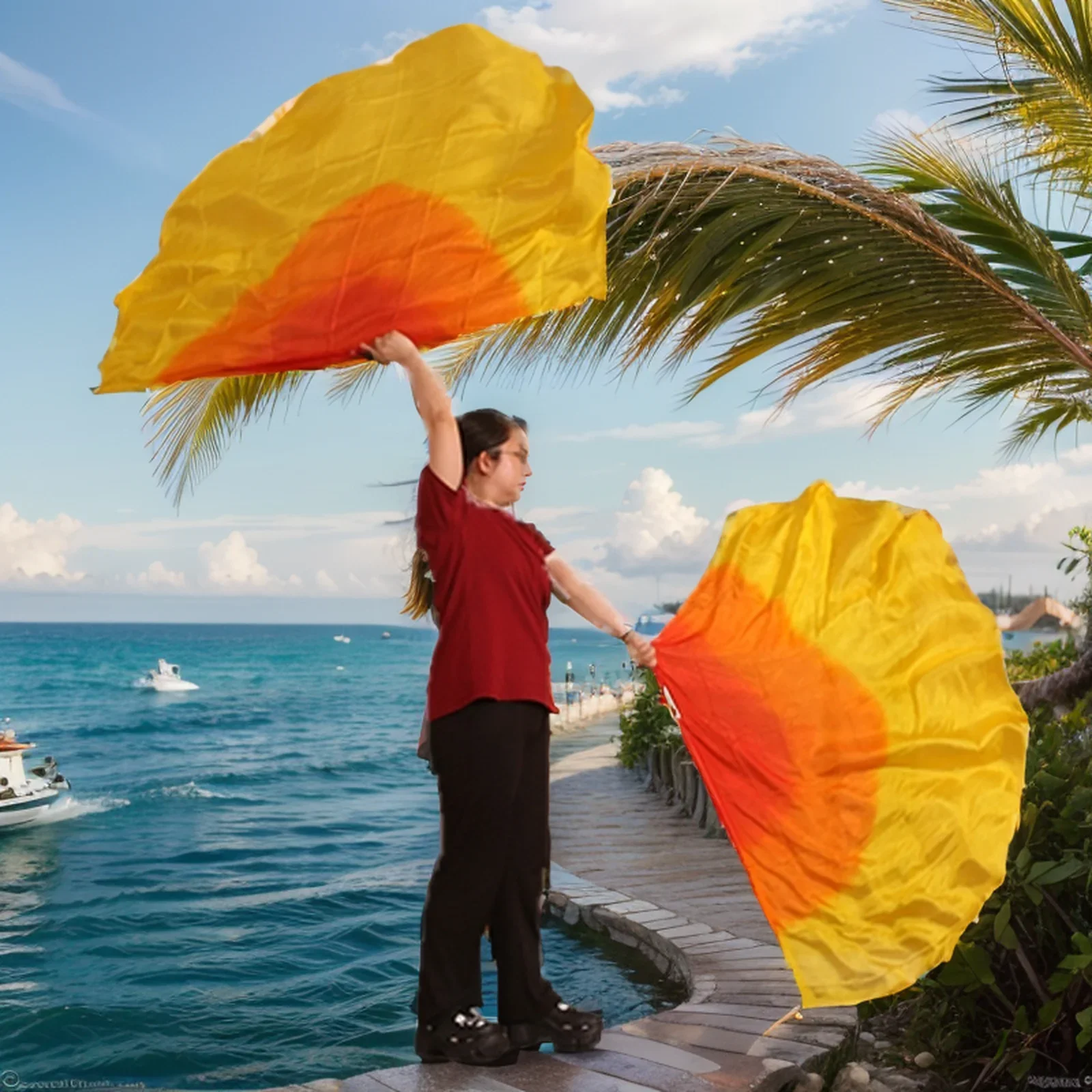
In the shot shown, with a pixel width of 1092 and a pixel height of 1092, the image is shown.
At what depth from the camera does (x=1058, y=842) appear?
3777mm

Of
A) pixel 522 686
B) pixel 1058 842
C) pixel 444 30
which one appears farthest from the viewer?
pixel 1058 842

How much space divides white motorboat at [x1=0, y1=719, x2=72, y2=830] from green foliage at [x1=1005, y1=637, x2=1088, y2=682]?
1186cm

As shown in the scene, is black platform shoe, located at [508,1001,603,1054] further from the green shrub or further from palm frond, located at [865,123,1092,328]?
the green shrub

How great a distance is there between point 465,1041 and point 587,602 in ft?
4.31

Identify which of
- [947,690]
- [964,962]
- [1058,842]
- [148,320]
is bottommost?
[964,962]

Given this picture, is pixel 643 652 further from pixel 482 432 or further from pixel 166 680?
pixel 166 680

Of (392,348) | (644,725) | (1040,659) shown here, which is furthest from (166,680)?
(392,348)

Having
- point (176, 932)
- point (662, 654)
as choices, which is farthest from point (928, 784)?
point (176, 932)

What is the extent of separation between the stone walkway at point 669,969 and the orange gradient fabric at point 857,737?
788 mm

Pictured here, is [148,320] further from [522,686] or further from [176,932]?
[176,932]

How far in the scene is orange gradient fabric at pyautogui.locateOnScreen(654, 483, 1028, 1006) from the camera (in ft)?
9.92

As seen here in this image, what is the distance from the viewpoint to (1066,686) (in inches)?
276

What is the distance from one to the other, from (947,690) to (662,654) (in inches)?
30.9

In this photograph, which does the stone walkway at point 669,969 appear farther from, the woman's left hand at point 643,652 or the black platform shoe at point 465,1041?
the woman's left hand at point 643,652
